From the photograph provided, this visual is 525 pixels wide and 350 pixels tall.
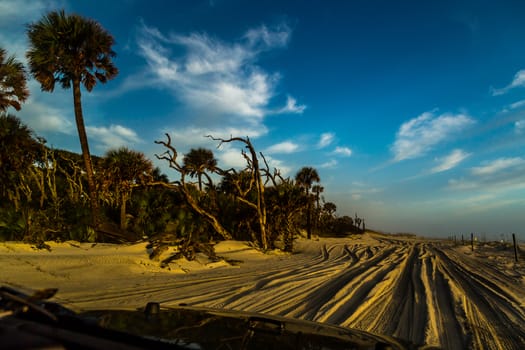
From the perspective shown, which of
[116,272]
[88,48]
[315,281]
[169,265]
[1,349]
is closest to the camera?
[1,349]

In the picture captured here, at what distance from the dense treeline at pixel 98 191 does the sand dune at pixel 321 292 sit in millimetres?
1995

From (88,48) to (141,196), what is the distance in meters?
8.52

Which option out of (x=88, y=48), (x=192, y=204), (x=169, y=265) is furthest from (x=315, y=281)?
(x=88, y=48)

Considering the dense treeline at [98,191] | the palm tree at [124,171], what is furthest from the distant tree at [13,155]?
the palm tree at [124,171]

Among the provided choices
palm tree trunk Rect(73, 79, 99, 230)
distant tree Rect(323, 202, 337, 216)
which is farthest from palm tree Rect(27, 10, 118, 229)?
distant tree Rect(323, 202, 337, 216)

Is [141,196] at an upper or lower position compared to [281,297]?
upper

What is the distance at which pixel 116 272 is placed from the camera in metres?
9.33

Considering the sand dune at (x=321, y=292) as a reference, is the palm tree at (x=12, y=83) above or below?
above

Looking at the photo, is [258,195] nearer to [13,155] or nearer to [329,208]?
[13,155]

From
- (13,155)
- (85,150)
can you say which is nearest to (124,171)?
(85,150)

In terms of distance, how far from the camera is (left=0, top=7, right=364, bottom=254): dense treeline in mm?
13320

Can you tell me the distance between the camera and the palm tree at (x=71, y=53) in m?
15.1

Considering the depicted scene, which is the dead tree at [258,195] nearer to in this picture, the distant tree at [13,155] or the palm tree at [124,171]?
the palm tree at [124,171]

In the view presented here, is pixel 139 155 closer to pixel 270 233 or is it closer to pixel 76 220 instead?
pixel 76 220
